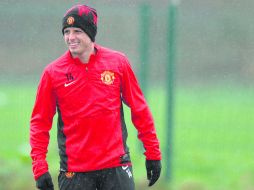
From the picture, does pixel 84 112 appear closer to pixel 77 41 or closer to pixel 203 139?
pixel 77 41

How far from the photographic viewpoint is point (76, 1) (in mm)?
9688

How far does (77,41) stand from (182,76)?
389 centimetres

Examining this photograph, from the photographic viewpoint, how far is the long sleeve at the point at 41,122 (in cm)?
560

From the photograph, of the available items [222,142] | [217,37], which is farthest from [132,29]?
[222,142]

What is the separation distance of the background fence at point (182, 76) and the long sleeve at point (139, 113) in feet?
8.49

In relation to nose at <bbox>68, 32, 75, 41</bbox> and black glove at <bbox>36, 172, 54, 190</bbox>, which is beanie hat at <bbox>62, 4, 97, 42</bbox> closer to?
nose at <bbox>68, 32, 75, 41</bbox>

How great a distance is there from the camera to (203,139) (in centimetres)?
879

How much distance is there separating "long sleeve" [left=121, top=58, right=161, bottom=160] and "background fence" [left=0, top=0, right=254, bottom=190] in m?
2.59

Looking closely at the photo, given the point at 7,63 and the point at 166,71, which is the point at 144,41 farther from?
the point at 7,63

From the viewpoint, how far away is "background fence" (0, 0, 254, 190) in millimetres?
8680

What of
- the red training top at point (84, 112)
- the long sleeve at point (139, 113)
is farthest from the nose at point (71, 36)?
the long sleeve at point (139, 113)

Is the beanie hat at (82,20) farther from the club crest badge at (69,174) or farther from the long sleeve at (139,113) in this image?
the club crest badge at (69,174)

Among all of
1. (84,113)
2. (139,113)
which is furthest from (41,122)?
(139,113)

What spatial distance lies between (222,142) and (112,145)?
3.33 metres
